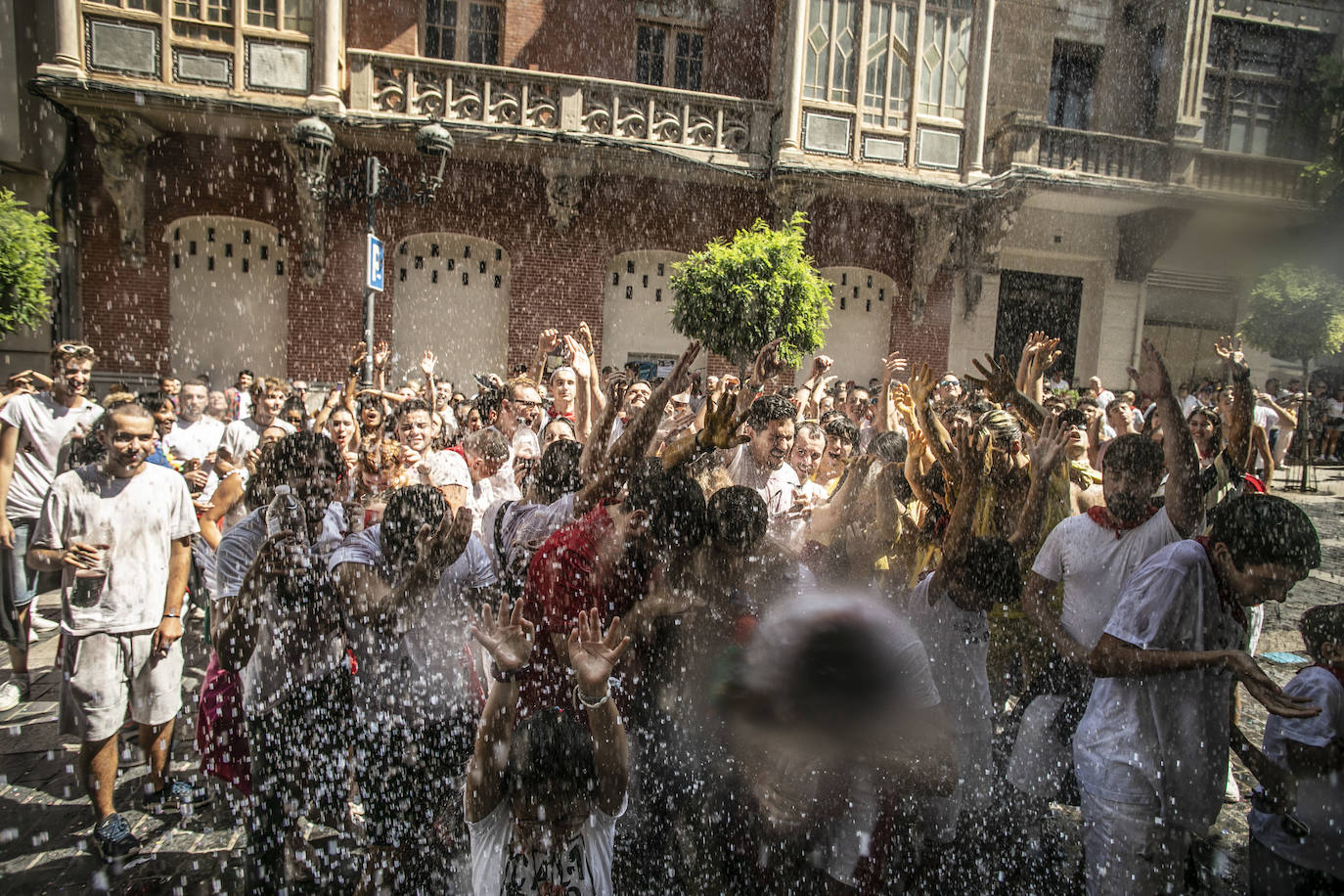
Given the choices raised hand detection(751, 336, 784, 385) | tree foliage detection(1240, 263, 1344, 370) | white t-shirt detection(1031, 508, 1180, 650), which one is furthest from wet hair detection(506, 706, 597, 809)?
tree foliage detection(1240, 263, 1344, 370)

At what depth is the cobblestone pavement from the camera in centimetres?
317

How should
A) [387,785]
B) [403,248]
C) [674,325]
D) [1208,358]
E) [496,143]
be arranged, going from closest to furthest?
[387,785] → [674,325] → [496,143] → [403,248] → [1208,358]

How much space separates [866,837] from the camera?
257 centimetres

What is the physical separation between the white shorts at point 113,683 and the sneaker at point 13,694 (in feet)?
5.44

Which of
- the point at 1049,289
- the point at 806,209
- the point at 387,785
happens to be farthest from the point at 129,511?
the point at 1049,289

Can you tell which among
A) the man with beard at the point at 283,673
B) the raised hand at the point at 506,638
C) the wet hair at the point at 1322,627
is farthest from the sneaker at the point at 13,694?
the wet hair at the point at 1322,627

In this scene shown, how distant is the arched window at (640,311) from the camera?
14.9 meters

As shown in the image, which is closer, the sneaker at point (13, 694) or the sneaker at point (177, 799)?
the sneaker at point (177, 799)

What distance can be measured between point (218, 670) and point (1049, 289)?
683 inches

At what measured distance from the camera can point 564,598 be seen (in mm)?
2648

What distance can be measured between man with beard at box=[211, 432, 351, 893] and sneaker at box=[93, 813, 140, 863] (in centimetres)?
73

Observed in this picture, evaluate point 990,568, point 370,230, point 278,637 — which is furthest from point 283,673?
point 370,230

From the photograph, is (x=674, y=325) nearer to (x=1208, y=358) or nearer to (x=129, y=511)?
(x=129, y=511)

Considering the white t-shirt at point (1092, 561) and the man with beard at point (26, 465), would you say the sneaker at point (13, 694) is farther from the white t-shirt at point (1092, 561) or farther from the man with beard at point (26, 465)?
the white t-shirt at point (1092, 561)
